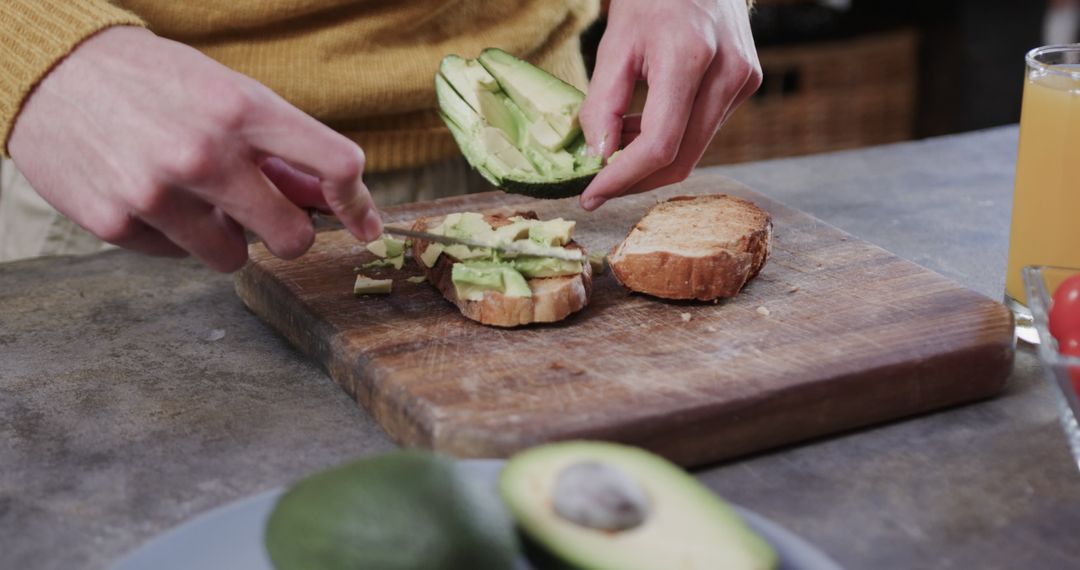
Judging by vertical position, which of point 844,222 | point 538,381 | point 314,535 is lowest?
point 844,222

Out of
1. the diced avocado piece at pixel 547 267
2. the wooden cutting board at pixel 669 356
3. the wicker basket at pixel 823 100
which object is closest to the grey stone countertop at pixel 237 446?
the wooden cutting board at pixel 669 356

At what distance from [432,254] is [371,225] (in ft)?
0.60

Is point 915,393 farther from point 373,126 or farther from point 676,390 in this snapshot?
point 373,126

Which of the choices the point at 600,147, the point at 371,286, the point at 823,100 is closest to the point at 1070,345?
the point at 600,147

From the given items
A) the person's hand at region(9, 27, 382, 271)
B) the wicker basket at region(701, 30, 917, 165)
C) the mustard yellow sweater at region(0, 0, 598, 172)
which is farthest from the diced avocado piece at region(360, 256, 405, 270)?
the wicker basket at region(701, 30, 917, 165)

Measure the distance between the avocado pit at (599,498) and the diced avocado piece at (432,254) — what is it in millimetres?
634

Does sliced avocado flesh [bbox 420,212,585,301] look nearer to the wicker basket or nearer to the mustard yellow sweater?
the mustard yellow sweater

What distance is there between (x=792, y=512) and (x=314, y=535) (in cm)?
44

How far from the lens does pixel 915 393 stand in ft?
3.93

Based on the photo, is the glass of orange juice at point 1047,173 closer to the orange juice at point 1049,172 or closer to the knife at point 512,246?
the orange juice at point 1049,172

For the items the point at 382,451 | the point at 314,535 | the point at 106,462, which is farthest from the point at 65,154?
the point at 314,535

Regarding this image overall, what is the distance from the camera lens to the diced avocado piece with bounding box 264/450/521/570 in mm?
762

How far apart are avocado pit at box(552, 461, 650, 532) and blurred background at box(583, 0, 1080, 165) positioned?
2.75 meters

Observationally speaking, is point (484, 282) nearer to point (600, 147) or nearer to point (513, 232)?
point (513, 232)
